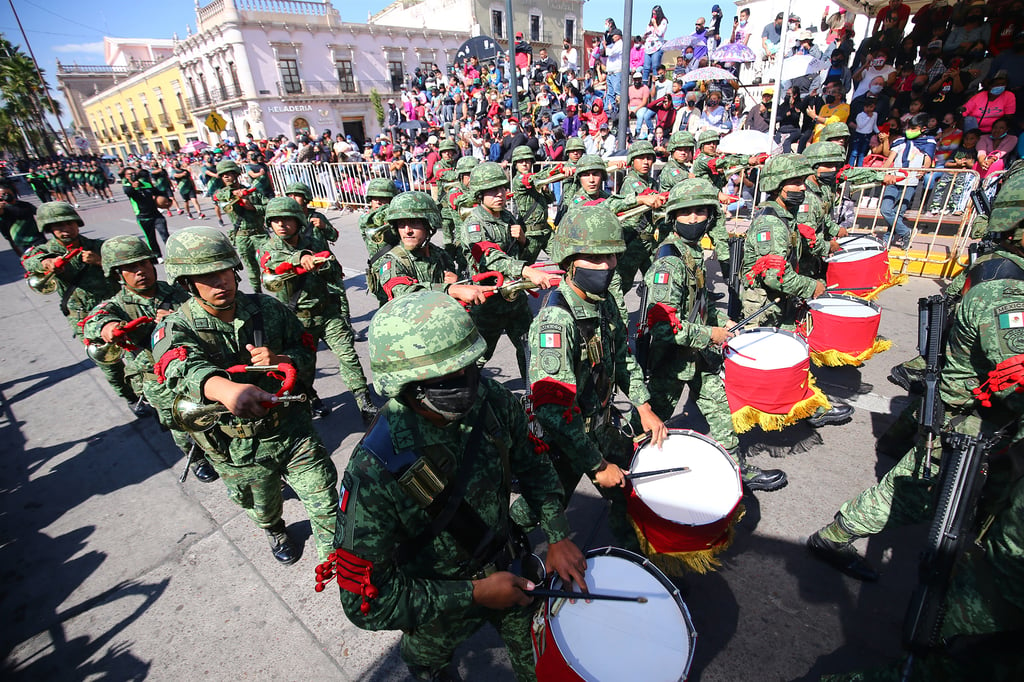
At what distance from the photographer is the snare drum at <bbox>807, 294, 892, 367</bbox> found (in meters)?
4.29

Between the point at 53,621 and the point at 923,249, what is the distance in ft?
39.6

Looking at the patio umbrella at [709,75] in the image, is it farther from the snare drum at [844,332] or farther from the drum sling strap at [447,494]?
the drum sling strap at [447,494]

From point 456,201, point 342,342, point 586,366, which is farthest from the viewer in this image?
point 456,201

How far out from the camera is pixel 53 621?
327cm

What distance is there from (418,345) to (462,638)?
1.47 m

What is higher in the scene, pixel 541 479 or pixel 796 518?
pixel 541 479

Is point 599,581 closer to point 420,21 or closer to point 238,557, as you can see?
point 238,557

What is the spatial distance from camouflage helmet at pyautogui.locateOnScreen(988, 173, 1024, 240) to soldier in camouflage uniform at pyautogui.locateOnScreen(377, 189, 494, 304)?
3.79 m

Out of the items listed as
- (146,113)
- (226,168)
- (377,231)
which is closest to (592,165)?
(377,231)

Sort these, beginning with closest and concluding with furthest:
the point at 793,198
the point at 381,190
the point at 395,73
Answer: the point at 793,198, the point at 381,190, the point at 395,73

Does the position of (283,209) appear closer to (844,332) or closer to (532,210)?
(532,210)

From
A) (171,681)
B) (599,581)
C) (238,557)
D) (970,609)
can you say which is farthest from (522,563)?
(238,557)

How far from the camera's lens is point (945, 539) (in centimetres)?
211

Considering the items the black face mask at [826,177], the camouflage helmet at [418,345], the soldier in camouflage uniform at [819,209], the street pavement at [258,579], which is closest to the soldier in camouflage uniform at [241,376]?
the street pavement at [258,579]
